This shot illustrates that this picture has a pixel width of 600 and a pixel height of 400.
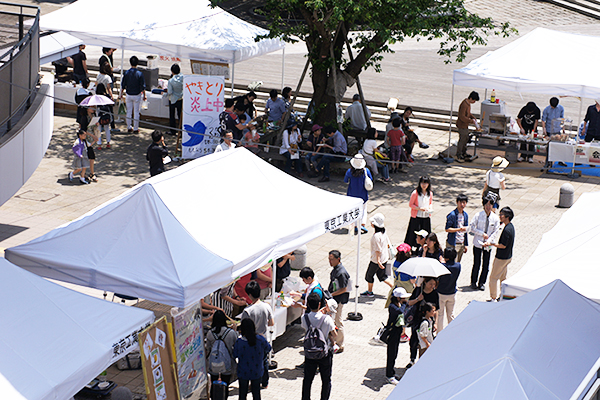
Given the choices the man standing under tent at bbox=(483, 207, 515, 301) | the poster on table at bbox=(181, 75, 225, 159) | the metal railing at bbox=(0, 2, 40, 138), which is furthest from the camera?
the poster on table at bbox=(181, 75, 225, 159)

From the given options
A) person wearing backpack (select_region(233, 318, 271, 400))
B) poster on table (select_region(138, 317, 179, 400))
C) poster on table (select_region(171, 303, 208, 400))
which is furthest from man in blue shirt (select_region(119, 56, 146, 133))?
person wearing backpack (select_region(233, 318, 271, 400))

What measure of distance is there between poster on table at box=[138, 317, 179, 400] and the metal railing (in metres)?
4.84

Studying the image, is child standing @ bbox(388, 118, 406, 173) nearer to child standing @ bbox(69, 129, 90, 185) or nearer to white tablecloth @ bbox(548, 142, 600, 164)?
white tablecloth @ bbox(548, 142, 600, 164)

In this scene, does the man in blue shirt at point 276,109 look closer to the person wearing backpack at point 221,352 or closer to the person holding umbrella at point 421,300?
the person holding umbrella at point 421,300

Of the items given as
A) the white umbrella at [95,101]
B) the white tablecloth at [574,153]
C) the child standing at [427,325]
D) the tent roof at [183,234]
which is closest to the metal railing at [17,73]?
the tent roof at [183,234]

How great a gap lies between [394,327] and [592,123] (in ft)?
39.7

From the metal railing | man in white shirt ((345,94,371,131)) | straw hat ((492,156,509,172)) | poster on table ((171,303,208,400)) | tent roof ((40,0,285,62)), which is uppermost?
tent roof ((40,0,285,62))

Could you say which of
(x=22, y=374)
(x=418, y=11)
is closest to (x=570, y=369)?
(x=22, y=374)

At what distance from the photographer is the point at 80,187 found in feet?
55.2

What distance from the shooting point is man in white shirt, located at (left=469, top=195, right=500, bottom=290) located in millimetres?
12141

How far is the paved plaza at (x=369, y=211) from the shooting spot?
32.6 feet

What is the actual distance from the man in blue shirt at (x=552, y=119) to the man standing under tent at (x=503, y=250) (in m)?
8.75

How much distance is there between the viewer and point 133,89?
20.3 metres

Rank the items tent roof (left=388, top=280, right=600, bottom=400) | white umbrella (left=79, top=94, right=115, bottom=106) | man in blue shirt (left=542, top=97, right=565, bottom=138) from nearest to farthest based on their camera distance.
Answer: tent roof (left=388, top=280, right=600, bottom=400) → white umbrella (left=79, top=94, right=115, bottom=106) → man in blue shirt (left=542, top=97, right=565, bottom=138)
